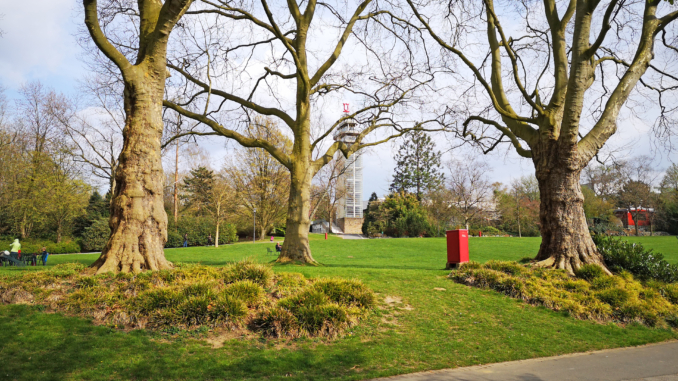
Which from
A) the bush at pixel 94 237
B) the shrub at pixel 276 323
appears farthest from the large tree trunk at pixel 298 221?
the bush at pixel 94 237

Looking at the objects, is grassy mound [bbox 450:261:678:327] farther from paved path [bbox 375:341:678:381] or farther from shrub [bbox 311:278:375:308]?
shrub [bbox 311:278:375:308]

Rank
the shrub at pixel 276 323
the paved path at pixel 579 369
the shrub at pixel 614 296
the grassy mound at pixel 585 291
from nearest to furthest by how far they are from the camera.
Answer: the paved path at pixel 579 369, the shrub at pixel 276 323, the grassy mound at pixel 585 291, the shrub at pixel 614 296

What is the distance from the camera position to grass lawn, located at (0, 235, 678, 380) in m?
4.36

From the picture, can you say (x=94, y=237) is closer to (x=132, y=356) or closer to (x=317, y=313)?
(x=132, y=356)

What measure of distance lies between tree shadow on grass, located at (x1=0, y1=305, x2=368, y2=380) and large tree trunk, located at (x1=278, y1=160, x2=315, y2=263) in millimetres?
6484

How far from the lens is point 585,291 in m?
8.53

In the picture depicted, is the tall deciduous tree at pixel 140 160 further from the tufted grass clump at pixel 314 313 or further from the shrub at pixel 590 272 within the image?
the shrub at pixel 590 272

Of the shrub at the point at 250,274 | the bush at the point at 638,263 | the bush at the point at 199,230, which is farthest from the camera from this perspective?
the bush at the point at 199,230

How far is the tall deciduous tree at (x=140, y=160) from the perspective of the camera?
7.60m

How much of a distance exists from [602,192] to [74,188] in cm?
6422

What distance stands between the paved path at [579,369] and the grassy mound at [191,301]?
1763mm

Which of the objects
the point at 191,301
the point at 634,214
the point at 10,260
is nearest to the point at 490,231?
the point at 634,214

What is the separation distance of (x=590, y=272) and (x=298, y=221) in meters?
8.28

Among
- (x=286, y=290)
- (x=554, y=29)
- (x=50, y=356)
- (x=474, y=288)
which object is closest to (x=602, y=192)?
(x=554, y=29)
